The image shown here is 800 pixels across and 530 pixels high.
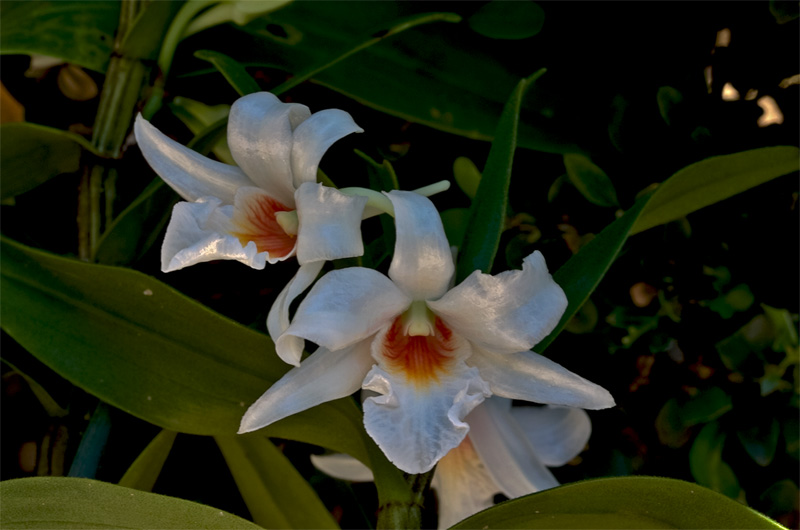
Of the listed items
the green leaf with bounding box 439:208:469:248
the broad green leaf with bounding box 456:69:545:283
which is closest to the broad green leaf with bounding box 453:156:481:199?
the green leaf with bounding box 439:208:469:248

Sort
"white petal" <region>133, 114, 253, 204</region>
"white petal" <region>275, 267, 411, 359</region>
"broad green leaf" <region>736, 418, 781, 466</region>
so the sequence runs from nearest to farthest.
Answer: "white petal" <region>275, 267, 411, 359</region>, "white petal" <region>133, 114, 253, 204</region>, "broad green leaf" <region>736, 418, 781, 466</region>

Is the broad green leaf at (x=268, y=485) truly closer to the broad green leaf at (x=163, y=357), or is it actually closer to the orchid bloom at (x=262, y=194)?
the broad green leaf at (x=163, y=357)

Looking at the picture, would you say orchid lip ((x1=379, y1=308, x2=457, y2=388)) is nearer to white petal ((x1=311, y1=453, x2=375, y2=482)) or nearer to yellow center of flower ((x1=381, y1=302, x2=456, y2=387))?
yellow center of flower ((x1=381, y1=302, x2=456, y2=387))

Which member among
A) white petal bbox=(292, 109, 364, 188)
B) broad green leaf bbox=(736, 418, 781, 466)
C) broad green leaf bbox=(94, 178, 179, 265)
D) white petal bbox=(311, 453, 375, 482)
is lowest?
white petal bbox=(311, 453, 375, 482)

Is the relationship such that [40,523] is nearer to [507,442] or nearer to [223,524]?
[223,524]

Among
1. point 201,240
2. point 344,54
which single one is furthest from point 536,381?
point 344,54

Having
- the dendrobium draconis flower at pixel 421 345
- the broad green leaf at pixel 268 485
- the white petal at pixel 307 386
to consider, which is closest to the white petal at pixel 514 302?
the dendrobium draconis flower at pixel 421 345

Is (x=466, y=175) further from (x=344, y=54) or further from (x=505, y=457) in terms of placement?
(x=505, y=457)
